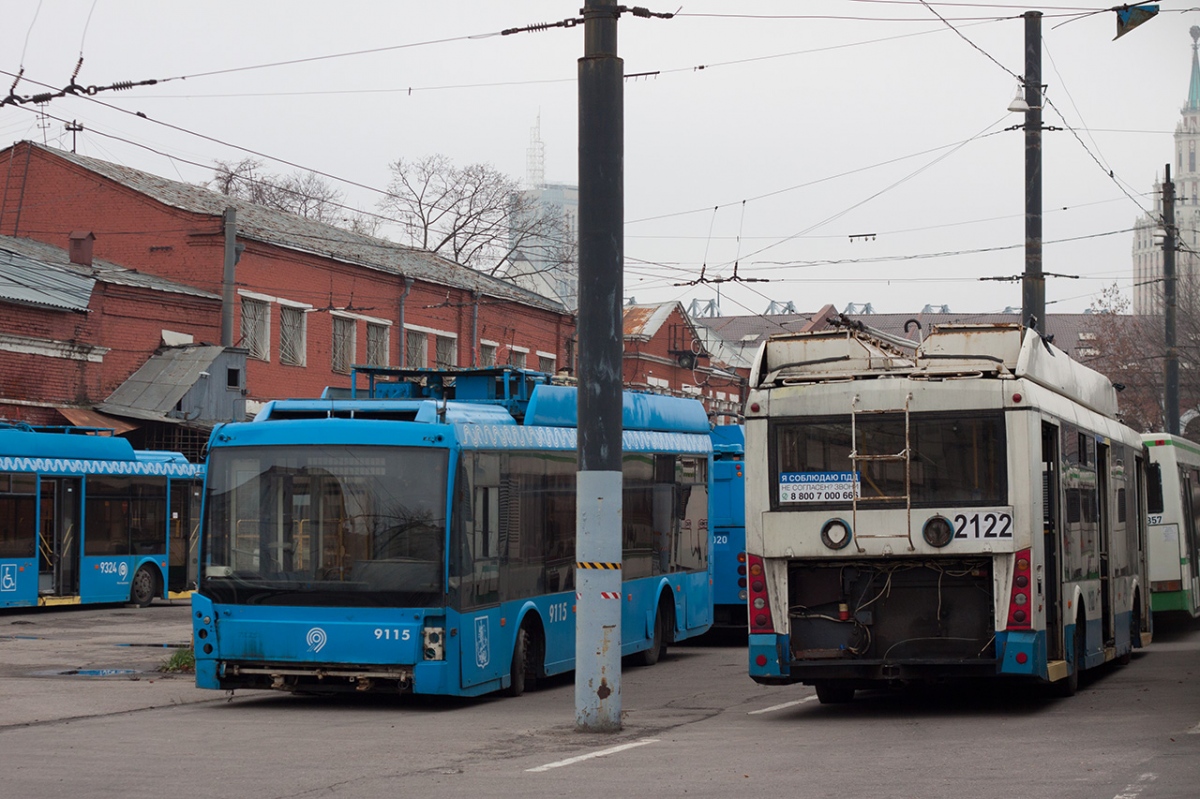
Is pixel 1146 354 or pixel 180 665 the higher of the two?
pixel 1146 354

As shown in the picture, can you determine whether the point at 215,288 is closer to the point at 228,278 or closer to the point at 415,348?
the point at 228,278

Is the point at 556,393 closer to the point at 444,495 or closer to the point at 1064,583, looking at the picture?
the point at 444,495

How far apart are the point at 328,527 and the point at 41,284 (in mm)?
24525

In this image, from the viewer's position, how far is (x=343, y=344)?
153ft

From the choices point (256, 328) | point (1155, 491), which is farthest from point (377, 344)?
point (1155, 491)

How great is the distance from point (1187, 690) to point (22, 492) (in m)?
19.6

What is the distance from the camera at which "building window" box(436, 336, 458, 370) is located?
167 ft

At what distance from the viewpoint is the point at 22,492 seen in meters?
27.5

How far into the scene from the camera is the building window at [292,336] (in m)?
44.0

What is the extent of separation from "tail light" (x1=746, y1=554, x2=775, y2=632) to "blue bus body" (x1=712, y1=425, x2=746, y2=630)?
971 cm

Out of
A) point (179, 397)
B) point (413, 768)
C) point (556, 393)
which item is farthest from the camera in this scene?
point (179, 397)

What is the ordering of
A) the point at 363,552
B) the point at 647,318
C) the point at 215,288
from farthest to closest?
the point at 647,318 → the point at 215,288 → the point at 363,552

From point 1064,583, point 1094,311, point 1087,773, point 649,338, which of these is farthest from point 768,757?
point 1094,311

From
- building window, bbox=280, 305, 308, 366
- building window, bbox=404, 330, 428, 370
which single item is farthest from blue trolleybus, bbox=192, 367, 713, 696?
building window, bbox=404, 330, 428, 370
